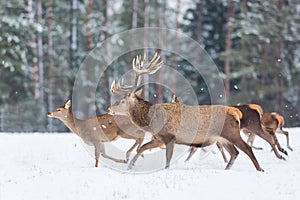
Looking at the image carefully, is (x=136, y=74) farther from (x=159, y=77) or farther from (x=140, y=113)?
(x=159, y=77)

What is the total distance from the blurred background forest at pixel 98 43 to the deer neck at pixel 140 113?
52.1 feet

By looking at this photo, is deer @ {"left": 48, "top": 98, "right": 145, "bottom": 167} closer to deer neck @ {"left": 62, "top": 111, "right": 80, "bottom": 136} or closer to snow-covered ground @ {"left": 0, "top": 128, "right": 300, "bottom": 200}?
deer neck @ {"left": 62, "top": 111, "right": 80, "bottom": 136}

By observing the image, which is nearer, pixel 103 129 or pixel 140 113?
pixel 140 113

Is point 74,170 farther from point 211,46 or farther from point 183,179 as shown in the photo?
point 211,46

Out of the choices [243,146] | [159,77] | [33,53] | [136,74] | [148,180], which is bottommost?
[159,77]

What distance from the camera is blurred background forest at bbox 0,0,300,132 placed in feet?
86.4

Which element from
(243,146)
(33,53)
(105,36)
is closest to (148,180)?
(243,146)

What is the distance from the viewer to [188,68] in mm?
32656

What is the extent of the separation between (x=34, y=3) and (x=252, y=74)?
1348 centimetres

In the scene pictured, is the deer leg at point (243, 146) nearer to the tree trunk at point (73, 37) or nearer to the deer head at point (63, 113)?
the deer head at point (63, 113)

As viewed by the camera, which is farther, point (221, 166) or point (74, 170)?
point (221, 166)

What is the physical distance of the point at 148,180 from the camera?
8.70 meters

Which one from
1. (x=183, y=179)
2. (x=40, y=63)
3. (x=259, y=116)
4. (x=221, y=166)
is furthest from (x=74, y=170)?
(x=40, y=63)

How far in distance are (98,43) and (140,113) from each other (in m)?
18.1
